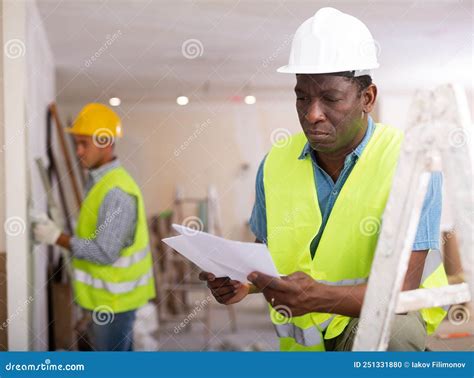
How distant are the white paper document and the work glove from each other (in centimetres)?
131

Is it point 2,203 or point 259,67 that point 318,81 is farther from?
point 259,67

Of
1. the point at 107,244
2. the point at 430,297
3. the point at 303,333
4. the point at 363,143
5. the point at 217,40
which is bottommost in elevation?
the point at 303,333

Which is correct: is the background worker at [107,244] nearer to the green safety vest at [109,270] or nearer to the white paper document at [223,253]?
the green safety vest at [109,270]

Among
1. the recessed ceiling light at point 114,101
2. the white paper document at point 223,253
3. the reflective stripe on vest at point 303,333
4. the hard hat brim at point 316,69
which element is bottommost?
the reflective stripe on vest at point 303,333

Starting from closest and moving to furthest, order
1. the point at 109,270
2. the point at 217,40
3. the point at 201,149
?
the point at 109,270 < the point at 217,40 < the point at 201,149

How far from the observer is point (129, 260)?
9.64ft

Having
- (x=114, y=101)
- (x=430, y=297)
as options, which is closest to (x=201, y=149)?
(x=114, y=101)

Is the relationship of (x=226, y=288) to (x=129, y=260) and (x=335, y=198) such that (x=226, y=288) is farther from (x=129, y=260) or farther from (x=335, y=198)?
(x=129, y=260)

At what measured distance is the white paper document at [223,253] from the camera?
1.44 metres

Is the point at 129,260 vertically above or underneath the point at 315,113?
underneath

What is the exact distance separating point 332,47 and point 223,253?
54 centimetres

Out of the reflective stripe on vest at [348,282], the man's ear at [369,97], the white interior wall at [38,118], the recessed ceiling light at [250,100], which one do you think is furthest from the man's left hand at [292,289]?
the recessed ceiling light at [250,100]

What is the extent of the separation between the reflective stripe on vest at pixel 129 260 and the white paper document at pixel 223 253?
135 cm

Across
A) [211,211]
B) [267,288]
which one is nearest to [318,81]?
[267,288]
